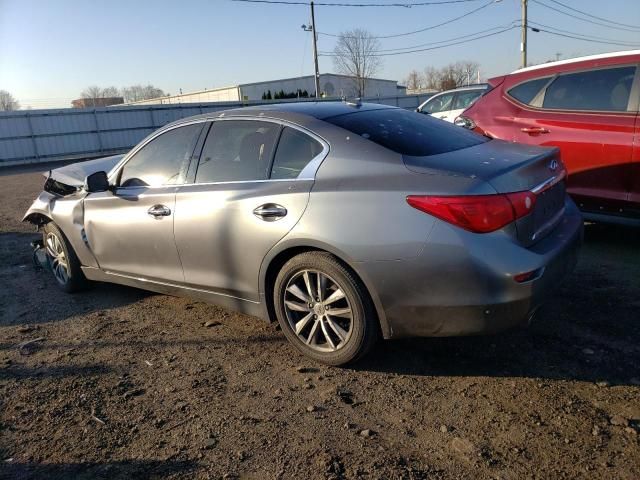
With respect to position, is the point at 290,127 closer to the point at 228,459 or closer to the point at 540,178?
the point at 540,178

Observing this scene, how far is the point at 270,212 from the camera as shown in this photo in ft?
11.1

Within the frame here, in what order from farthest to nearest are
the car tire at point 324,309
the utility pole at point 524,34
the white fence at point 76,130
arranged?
the utility pole at point 524,34, the white fence at point 76,130, the car tire at point 324,309

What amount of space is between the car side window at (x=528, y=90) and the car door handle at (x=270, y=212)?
12.2ft

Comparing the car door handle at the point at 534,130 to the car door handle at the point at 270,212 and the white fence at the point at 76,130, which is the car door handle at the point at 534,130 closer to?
the car door handle at the point at 270,212

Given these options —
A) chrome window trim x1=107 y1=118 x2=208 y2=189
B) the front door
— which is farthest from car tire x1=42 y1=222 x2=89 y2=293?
chrome window trim x1=107 y1=118 x2=208 y2=189

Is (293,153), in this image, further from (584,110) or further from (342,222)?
(584,110)

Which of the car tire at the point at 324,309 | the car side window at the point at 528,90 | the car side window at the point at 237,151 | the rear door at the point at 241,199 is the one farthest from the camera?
the car side window at the point at 528,90

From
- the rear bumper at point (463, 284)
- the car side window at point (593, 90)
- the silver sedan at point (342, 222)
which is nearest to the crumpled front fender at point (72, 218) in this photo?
the silver sedan at point (342, 222)

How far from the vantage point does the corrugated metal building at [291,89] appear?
51.8 metres

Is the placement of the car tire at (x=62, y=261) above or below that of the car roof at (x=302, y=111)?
below

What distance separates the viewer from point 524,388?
3.02 m

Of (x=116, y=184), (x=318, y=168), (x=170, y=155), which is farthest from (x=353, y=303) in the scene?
(x=116, y=184)

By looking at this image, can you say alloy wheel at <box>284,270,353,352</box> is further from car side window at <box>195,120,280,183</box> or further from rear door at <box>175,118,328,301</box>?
car side window at <box>195,120,280,183</box>

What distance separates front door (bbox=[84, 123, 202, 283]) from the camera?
4.09 m
